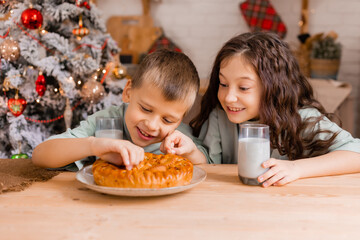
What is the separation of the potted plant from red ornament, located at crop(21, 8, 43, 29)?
266 centimetres

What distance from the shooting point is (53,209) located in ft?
2.89

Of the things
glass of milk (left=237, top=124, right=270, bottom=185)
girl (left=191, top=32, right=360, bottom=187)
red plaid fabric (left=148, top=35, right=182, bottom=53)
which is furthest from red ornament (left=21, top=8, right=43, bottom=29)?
red plaid fabric (left=148, top=35, right=182, bottom=53)

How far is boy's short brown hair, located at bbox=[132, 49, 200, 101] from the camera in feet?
4.18

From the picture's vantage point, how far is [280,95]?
146cm

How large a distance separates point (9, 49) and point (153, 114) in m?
1.09

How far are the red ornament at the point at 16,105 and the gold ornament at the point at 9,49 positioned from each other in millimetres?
216

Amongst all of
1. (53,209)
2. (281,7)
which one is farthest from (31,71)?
(281,7)

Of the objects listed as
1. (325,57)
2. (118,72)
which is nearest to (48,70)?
(118,72)

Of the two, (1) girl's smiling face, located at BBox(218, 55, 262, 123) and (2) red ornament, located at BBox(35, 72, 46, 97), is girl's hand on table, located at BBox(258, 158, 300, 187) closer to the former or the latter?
(1) girl's smiling face, located at BBox(218, 55, 262, 123)

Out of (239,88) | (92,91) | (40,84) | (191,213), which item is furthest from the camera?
(92,91)

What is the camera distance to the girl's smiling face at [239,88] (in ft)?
4.57

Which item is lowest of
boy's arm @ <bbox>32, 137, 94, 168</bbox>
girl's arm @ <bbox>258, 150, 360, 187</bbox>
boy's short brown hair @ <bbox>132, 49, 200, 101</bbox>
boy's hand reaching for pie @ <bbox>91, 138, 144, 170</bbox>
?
girl's arm @ <bbox>258, 150, 360, 187</bbox>

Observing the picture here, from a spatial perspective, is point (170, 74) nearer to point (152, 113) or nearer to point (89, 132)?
Answer: point (152, 113)

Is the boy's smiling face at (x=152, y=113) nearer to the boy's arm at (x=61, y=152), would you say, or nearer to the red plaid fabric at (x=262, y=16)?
the boy's arm at (x=61, y=152)
